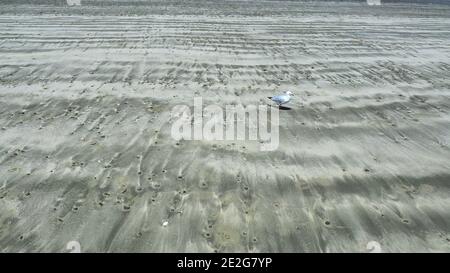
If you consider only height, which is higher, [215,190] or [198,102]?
[198,102]

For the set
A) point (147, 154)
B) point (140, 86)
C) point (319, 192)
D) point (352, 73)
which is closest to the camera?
point (319, 192)

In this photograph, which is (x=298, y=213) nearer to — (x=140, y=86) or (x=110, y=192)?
(x=110, y=192)

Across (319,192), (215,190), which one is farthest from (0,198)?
(319,192)

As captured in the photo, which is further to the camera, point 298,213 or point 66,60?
point 66,60

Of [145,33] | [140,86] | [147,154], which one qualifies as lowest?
[147,154]

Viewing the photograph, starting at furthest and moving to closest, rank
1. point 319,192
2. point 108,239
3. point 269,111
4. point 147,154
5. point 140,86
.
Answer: point 140,86 < point 269,111 < point 147,154 < point 319,192 < point 108,239

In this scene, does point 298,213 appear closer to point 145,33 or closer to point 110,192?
point 110,192
